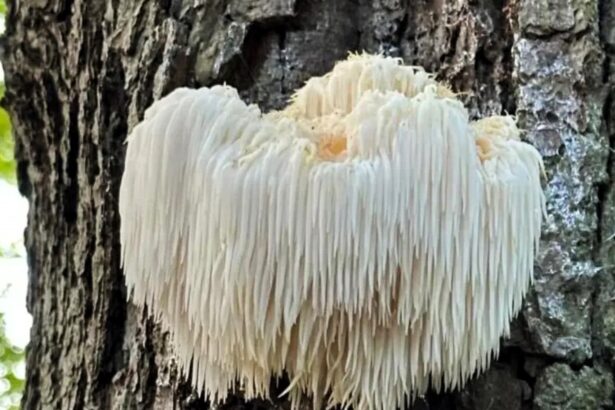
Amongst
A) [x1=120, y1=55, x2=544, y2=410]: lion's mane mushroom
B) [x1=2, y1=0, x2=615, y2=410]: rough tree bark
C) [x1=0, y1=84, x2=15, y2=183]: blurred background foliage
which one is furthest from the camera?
[x1=0, y1=84, x2=15, y2=183]: blurred background foliage

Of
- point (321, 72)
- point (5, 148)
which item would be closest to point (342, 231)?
point (321, 72)

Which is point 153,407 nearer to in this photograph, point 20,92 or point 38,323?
point 38,323

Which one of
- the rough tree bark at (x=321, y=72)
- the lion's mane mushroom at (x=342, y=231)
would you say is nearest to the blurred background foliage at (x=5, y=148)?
the rough tree bark at (x=321, y=72)

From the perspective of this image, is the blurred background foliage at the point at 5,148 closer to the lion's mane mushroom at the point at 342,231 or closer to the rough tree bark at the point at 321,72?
the rough tree bark at the point at 321,72

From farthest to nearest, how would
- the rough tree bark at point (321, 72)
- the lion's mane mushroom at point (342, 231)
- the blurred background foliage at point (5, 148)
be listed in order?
the blurred background foliage at point (5, 148) → the rough tree bark at point (321, 72) → the lion's mane mushroom at point (342, 231)

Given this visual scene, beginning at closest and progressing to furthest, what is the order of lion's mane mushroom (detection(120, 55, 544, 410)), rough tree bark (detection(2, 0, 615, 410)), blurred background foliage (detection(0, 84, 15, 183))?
lion's mane mushroom (detection(120, 55, 544, 410)) < rough tree bark (detection(2, 0, 615, 410)) < blurred background foliage (detection(0, 84, 15, 183))

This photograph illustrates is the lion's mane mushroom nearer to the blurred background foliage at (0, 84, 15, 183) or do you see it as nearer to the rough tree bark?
the rough tree bark

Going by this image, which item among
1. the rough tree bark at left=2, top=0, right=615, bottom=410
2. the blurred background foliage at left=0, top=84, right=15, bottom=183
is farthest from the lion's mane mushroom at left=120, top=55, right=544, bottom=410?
the blurred background foliage at left=0, top=84, right=15, bottom=183
